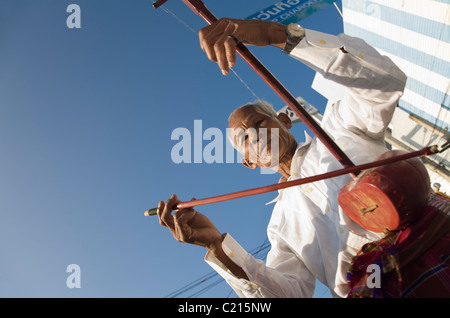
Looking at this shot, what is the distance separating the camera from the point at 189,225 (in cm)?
194

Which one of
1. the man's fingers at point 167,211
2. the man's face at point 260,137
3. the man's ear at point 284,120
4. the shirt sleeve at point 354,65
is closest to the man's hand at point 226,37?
the shirt sleeve at point 354,65

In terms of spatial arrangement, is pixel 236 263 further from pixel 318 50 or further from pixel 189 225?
pixel 318 50

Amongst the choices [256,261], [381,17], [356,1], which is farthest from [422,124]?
[256,261]

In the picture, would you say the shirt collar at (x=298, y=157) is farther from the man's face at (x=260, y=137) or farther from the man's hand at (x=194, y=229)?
the man's hand at (x=194, y=229)

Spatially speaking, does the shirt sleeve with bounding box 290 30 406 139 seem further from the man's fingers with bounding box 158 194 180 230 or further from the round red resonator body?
the man's fingers with bounding box 158 194 180 230

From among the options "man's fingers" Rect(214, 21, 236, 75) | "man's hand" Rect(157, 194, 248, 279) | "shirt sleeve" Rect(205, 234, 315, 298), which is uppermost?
"man's fingers" Rect(214, 21, 236, 75)

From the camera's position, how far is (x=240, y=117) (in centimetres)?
268

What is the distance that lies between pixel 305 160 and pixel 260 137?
410mm

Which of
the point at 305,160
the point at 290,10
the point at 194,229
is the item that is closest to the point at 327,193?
the point at 305,160

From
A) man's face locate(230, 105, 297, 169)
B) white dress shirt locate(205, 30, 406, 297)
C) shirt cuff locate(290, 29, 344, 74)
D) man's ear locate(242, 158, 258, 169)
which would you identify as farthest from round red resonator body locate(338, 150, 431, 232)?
man's ear locate(242, 158, 258, 169)

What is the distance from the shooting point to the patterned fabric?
4.25ft

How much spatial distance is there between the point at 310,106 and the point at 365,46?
25.7ft

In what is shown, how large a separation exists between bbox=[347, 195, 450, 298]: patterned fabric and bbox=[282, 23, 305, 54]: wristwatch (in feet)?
3.46

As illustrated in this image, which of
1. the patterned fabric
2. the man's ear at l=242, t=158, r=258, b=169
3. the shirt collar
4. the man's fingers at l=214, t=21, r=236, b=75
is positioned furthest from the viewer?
the man's ear at l=242, t=158, r=258, b=169
